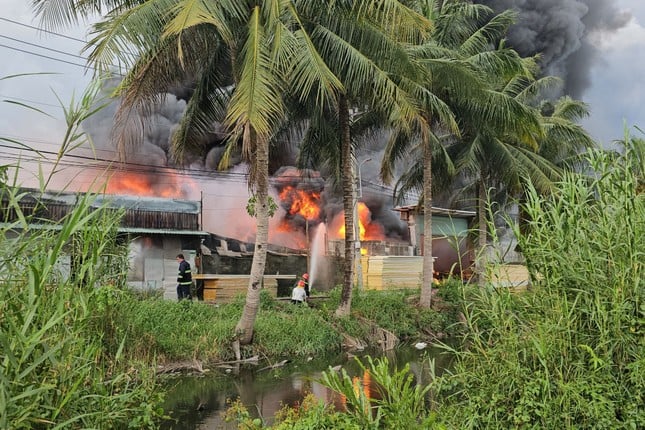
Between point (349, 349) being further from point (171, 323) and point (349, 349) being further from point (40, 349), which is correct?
point (40, 349)

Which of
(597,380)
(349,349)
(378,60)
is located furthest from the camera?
(349,349)

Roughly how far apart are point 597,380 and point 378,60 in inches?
426

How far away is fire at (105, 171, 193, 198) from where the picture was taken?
3200 centimetres

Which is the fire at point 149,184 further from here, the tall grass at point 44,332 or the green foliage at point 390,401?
the green foliage at point 390,401

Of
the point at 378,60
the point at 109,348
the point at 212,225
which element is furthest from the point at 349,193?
the point at 212,225

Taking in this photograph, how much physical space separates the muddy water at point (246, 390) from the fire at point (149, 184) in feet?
74.7

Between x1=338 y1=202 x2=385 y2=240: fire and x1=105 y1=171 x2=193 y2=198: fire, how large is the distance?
12341mm

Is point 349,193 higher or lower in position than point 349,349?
higher

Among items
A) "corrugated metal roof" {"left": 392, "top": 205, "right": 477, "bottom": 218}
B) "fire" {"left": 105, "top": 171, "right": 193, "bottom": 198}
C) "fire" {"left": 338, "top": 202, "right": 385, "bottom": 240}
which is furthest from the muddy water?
"fire" {"left": 338, "top": 202, "right": 385, "bottom": 240}

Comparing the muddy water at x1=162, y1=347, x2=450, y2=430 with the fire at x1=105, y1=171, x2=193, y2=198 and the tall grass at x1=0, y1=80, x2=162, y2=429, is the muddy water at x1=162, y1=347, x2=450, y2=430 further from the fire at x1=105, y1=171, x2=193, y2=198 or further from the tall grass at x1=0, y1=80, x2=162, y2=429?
the fire at x1=105, y1=171, x2=193, y2=198

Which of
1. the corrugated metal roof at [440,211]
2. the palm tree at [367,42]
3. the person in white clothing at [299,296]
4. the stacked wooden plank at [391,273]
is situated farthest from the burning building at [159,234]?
the corrugated metal roof at [440,211]

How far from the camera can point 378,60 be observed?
13.3 meters

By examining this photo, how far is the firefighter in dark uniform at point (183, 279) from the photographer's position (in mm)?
15594

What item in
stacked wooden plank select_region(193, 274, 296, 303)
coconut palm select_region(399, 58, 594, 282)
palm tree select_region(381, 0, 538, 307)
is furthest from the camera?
coconut palm select_region(399, 58, 594, 282)
